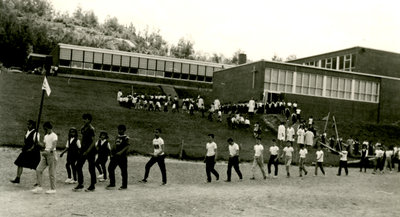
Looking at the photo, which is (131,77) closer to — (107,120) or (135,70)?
(135,70)

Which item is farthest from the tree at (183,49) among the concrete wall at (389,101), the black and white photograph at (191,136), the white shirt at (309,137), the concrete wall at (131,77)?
the white shirt at (309,137)

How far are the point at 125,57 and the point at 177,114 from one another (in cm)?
2555

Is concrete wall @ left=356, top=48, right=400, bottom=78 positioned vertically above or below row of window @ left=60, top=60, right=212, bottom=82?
above

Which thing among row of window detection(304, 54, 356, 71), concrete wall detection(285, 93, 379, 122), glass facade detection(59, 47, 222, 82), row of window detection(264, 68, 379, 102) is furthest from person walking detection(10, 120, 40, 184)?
row of window detection(304, 54, 356, 71)

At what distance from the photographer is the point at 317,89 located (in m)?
44.7

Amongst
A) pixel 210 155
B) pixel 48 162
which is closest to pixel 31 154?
pixel 48 162

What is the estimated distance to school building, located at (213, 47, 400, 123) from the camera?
43.2 meters

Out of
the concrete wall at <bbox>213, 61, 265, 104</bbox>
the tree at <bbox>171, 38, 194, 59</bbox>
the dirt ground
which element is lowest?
the dirt ground

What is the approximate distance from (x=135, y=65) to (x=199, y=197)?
4564 cm

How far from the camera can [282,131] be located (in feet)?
90.6

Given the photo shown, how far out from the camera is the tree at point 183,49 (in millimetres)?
106250

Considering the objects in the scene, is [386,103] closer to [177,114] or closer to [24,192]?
[177,114]

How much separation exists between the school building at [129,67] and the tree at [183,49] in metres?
A: 45.9

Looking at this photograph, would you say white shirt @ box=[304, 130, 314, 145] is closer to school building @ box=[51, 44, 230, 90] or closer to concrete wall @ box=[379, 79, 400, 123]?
concrete wall @ box=[379, 79, 400, 123]
